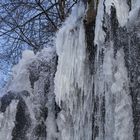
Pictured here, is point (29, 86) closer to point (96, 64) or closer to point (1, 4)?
point (96, 64)

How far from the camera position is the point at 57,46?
3.93 m

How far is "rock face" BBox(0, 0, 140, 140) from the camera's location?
3311 millimetres

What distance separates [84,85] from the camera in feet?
12.2

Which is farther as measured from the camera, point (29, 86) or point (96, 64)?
point (29, 86)

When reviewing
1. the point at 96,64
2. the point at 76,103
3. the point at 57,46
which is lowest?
the point at 76,103

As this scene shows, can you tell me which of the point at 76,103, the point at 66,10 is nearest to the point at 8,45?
the point at 66,10

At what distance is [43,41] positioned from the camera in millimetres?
7938

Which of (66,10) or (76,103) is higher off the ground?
(66,10)

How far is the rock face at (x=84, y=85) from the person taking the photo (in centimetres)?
331

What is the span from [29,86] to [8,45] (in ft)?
13.1

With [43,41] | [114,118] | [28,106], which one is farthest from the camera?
[43,41]

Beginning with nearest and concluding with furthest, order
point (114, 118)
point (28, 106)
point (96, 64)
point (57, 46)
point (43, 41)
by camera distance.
Answer: point (114, 118) → point (96, 64) → point (57, 46) → point (28, 106) → point (43, 41)

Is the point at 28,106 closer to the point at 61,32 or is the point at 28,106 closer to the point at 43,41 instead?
the point at 61,32

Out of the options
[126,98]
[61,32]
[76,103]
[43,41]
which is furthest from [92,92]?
[43,41]
